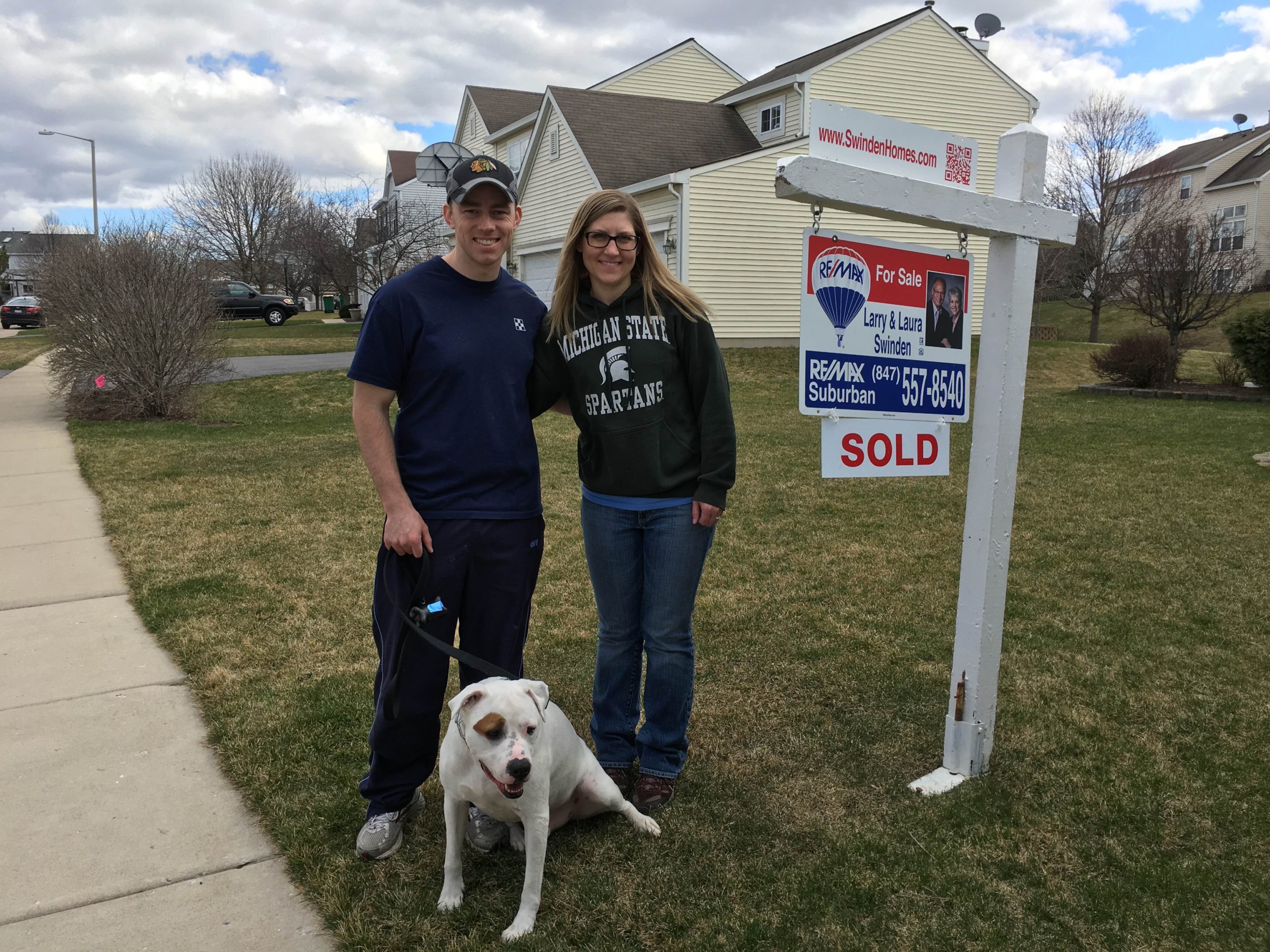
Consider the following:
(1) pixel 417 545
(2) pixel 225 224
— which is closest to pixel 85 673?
(1) pixel 417 545

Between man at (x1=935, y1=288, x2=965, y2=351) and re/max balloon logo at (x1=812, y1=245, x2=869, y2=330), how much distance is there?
1.22ft

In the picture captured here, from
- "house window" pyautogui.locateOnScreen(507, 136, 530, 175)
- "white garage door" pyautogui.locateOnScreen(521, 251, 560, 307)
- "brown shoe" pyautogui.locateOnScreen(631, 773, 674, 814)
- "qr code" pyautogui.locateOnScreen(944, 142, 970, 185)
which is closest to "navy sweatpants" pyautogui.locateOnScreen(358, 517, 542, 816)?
"brown shoe" pyautogui.locateOnScreen(631, 773, 674, 814)

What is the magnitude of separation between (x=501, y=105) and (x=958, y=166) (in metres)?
29.2

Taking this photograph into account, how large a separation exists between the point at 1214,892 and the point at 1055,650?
80.4 inches

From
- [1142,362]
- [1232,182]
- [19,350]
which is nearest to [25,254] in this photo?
[19,350]

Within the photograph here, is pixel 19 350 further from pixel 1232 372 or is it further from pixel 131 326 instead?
pixel 1232 372

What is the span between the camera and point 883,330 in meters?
3.14

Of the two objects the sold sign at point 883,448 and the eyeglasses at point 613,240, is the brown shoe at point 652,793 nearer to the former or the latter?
the sold sign at point 883,448

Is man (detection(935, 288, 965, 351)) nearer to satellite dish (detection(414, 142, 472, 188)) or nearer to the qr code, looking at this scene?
the qr code

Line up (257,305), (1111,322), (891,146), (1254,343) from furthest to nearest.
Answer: (1111,322), (257,305), (1254,343), (891,146)

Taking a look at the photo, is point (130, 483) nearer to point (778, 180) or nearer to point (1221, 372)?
point (778, 180)

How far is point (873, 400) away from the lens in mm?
3160

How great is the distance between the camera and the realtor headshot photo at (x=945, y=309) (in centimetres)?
323

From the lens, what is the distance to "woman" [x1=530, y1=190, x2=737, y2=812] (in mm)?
2834
